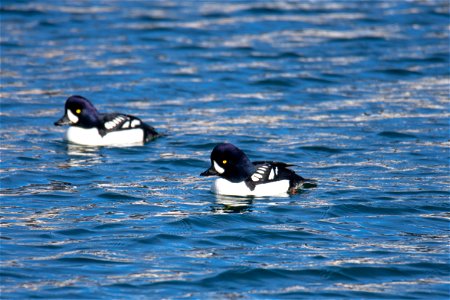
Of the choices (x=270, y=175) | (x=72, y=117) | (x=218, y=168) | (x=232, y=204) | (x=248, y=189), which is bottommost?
(x=232, y=204)

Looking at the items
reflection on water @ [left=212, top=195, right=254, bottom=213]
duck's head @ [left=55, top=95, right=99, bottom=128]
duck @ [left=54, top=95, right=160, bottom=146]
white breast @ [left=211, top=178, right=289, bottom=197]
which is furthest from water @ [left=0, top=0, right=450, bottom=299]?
duck's head @ [left=55, top=95, right=99, bottom=128]

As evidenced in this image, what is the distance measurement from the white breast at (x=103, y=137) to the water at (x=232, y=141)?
0.86ft

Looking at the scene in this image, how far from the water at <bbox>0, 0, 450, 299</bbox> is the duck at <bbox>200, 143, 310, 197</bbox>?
25 cm

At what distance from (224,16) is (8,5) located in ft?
20.5

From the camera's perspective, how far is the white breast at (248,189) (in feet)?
47.8

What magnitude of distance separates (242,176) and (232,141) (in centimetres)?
401

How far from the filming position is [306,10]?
30344mm

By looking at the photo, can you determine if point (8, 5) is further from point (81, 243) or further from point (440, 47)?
point (81, 243)

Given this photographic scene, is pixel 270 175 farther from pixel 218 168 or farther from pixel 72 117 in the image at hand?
pixel 72 117

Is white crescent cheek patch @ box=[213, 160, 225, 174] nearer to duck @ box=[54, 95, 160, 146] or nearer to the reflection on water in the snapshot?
the reflection on water

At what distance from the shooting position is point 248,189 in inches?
575

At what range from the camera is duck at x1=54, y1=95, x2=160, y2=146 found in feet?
58.9

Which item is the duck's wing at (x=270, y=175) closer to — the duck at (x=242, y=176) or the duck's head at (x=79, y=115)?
the duck at (x=242, y=176)

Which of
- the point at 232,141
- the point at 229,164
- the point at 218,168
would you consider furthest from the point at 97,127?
the point at 229,164
